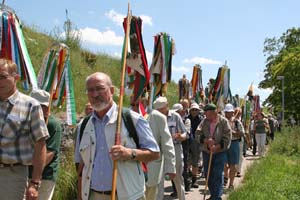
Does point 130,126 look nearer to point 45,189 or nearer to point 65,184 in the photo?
point 45,189

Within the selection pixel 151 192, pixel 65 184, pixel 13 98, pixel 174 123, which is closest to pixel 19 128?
pixel 13 98

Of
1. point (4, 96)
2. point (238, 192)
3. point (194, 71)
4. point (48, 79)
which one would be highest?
point (194, 71)

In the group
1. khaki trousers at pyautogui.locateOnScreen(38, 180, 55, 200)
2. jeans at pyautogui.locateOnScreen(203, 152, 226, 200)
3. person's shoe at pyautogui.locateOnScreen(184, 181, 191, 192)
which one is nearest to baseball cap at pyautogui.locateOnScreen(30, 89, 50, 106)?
khaki trousers at pyautogui.locateOnScreen(38, 180, 55, 200)

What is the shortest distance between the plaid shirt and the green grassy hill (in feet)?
31.1

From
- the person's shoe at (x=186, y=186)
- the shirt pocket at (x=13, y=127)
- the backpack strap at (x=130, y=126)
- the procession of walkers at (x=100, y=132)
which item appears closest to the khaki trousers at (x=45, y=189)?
the procession of walkers at (x=100, y=132)

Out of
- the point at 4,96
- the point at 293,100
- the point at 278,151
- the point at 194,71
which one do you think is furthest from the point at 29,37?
the point at 293,100

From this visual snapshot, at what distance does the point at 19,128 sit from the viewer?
3.60 metres

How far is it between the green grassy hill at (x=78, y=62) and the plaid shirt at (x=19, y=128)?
31.1ft

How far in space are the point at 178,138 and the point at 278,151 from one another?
11063mm

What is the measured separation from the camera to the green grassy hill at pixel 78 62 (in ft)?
50.2

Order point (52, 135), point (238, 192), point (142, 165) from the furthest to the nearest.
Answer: point (238, 192), point (52, 135), point (142, 165)

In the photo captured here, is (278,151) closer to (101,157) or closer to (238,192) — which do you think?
(238,192)

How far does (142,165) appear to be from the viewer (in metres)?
4.08

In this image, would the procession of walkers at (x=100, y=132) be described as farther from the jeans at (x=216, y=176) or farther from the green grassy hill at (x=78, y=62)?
the green grassy hill at (x=78, y=62)
